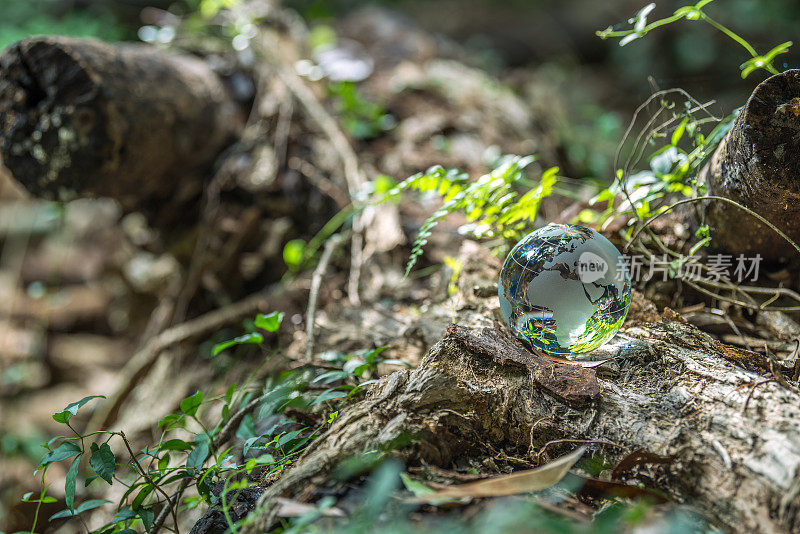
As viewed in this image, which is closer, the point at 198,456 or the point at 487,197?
the point at 198,456

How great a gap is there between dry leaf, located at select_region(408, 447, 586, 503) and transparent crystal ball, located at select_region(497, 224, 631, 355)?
1.45 ft

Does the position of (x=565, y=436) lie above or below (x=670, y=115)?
below

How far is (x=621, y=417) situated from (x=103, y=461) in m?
1.53

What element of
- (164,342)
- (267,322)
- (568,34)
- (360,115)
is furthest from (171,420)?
(568,34)

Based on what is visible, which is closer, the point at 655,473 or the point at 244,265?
the point at 655,473

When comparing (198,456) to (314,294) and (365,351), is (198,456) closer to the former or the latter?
(365,351)

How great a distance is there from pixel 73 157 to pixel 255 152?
116 centimetres

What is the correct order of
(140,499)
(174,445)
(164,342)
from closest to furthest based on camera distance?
1. (140,499)
2. (174,445)
3. (164,342)

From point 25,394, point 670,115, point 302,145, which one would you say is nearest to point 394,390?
point 670,115

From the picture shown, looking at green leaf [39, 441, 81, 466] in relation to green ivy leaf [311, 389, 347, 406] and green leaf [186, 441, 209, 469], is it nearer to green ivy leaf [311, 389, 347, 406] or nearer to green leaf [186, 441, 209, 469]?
green leaf [186, 441, 209, 469]

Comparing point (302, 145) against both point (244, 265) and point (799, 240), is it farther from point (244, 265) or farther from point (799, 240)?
point (799, 240)

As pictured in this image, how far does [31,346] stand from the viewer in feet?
16.3

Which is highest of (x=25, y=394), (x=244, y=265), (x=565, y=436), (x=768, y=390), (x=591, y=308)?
(x=591, y=308)

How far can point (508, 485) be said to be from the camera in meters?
1.14
